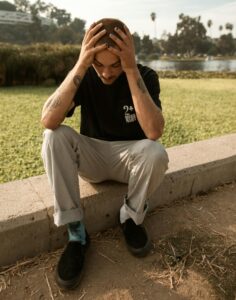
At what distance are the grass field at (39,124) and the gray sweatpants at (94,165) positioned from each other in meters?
1.29

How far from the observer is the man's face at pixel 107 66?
7.45 ft

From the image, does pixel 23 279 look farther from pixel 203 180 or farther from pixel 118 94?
pixel 203 180

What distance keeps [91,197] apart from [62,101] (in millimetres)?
781

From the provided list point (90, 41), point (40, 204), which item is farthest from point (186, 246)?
point (90, 41)

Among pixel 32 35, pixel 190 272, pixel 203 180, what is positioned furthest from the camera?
pixel 32 35

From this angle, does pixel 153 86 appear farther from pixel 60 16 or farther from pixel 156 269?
pixel 60 16

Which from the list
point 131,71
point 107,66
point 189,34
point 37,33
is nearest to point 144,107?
point 131,71

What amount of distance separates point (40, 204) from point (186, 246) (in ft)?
3.69

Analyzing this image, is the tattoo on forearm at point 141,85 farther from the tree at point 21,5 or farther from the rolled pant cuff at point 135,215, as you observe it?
the tree at point 21,5

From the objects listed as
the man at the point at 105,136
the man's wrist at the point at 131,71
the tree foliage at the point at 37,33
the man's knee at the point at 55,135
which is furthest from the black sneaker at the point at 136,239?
the tree foliage at the point at 37,33

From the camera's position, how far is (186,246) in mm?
2559

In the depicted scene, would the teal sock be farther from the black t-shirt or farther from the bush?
the bush

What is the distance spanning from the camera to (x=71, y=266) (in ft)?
7.23

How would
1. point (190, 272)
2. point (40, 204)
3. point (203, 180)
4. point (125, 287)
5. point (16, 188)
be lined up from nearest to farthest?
point (125, 287) → point (190, 272) → point (40, 204) → point (16, 188) → point (203, 180)
